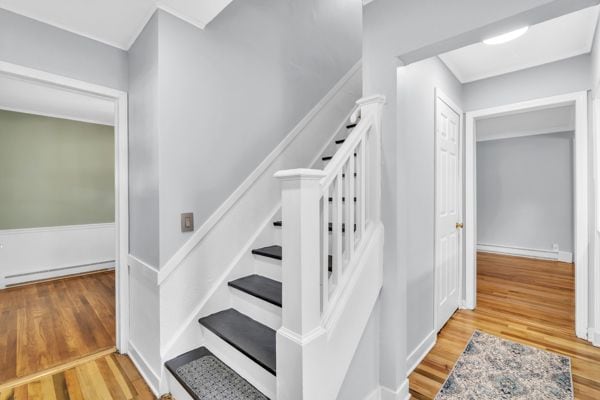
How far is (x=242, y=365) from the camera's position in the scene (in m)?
1.64

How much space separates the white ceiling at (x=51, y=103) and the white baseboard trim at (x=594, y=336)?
4.97 metres

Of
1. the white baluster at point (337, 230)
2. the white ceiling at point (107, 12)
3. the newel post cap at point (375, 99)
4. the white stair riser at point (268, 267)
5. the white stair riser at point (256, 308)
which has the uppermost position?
the white ceiling at point (107, 12)

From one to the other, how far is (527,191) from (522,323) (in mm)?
3623

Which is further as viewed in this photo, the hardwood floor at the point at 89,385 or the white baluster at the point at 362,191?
the hardwood floor at the point at 89,385

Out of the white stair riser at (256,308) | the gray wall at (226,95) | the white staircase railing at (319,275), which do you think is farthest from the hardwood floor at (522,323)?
the gray wall at (226,95)

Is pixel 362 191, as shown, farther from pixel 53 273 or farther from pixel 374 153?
pixel 53 273

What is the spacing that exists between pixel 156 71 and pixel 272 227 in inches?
52.2

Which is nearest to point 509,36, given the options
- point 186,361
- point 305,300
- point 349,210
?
point 349,210

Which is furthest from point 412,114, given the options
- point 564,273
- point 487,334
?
point 564,273

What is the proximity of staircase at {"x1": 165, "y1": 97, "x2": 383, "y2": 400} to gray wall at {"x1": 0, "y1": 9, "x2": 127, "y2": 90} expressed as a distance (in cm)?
176

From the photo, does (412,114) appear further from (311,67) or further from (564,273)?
(564,273)

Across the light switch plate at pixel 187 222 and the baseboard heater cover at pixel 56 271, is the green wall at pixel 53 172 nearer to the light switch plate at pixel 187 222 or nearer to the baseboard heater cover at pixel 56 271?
the baseboard heater cover at pixel 56 271

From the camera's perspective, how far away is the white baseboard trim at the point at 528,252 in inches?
197

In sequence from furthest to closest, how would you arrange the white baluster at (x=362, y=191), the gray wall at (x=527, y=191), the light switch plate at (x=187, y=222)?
the gray wall at (x=527, y=191) < the light switch plate at (x=187, y=222) < the white baluster at (x=362, y=191)
